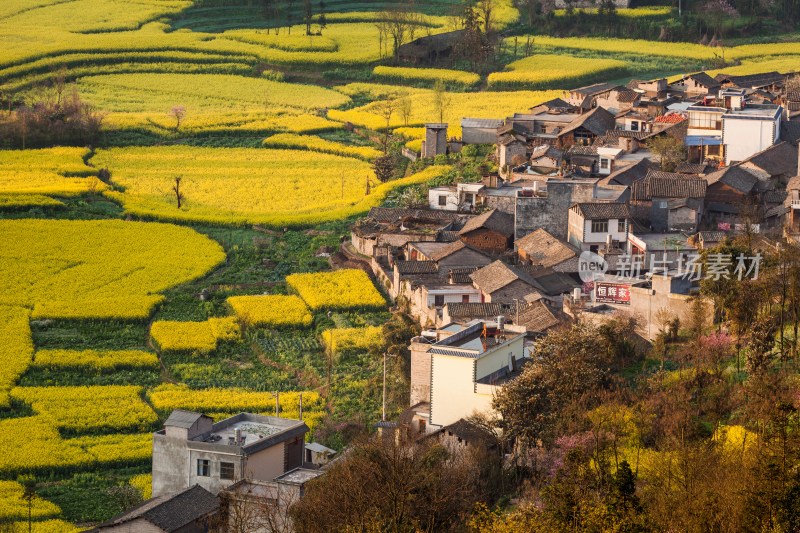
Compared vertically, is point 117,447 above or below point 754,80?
below

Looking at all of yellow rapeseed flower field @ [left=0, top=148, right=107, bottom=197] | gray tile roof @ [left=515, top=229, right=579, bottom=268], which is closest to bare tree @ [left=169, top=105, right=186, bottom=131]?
yellow rapeseed flower field @ [left=0, top=148, right=107, bottom=197]

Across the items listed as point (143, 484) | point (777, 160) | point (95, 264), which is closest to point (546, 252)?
point (777, 160)

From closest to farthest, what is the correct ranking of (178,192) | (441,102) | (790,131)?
(790,131) → (178,192) → (441,102)

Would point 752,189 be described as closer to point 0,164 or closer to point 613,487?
point 613,487

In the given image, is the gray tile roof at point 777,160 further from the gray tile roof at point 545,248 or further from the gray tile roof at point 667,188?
the gray tile roof at point 545,248

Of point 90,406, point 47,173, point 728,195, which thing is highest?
point 728,195

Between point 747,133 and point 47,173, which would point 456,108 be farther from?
point 747,133

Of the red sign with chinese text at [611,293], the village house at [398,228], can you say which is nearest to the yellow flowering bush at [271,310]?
the village house at [398,228]

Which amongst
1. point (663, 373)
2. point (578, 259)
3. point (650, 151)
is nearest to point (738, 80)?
point (650, 151)
